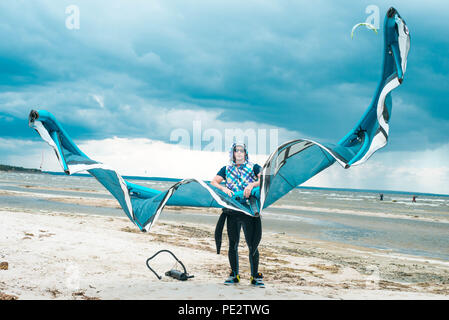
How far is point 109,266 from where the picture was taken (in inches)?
262

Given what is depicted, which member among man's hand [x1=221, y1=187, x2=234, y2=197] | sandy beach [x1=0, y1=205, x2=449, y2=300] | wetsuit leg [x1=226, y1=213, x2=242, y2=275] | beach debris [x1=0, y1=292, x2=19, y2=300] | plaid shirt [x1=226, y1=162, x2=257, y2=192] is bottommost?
sandy beach [x1=0, y1=205, x2=449, y2=300]

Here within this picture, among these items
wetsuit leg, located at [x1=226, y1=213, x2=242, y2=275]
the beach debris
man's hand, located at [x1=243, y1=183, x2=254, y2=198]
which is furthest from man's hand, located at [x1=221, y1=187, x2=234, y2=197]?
the beach debris

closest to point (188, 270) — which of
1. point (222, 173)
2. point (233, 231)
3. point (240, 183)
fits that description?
point (233, 231)

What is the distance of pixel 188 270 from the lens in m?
6.82

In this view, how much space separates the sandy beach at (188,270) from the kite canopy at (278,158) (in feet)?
3.88

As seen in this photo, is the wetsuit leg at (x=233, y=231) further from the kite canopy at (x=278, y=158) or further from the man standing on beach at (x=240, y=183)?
the kite canopy at (x=278, y=158)

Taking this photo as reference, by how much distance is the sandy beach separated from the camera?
504 cm

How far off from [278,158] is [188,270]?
322cm

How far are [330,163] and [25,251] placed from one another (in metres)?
5.83

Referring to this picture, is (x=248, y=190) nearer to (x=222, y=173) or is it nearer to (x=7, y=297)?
(x=222, y=173)

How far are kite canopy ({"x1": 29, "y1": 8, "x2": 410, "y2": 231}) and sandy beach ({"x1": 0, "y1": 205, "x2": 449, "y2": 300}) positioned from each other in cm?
118

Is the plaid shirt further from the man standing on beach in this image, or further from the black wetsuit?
the black wetsuit
